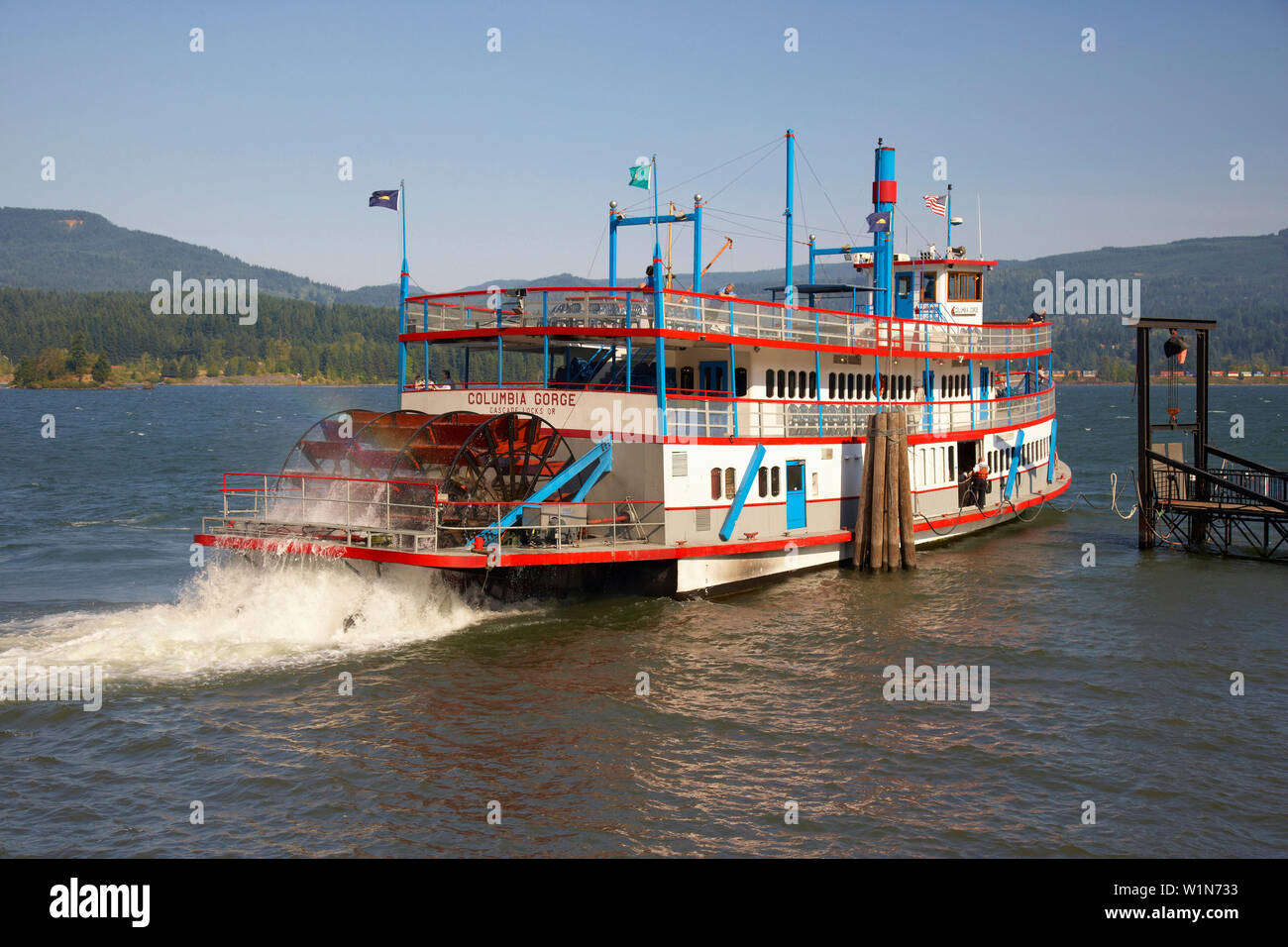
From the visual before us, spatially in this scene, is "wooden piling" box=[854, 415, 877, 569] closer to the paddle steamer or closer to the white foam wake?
the paddle steamer

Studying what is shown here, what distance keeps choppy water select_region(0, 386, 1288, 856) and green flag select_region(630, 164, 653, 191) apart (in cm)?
1056

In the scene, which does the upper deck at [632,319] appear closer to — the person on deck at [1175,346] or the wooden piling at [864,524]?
the wooden piling at [864,524]

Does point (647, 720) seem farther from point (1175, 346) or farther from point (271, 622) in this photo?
point (1175, 346)

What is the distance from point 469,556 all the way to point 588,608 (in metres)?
3.87

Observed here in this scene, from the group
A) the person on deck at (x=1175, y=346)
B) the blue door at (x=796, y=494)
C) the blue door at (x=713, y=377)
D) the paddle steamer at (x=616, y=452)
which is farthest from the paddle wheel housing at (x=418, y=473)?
the person on deck at (x=1175, y=346)

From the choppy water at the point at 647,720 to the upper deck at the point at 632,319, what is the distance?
5811mm

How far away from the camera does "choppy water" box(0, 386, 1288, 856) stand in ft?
41.7

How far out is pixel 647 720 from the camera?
16.1 metres

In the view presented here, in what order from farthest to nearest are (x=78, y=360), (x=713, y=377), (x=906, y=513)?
(x=78, y=360) < (x=906, y=513) < (x=713, y=377)

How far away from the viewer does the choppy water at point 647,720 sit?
1270 centimetres

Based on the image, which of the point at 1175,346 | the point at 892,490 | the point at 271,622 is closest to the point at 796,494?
the point at 892,490

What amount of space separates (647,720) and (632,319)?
998 centimetres
